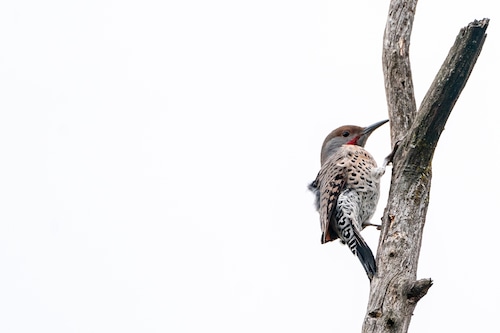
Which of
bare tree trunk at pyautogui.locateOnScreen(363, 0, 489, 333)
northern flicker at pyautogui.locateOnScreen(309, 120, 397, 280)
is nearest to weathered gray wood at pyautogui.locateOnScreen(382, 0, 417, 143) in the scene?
bare tree trunk at pyautogui.locateOnScreen(363, 0, 489, 333)

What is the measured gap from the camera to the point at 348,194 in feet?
18.7

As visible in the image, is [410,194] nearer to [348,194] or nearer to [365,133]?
[348,194]

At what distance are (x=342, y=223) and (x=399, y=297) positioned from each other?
199 cm

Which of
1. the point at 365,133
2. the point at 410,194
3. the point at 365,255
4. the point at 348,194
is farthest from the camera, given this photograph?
the point at 365,133

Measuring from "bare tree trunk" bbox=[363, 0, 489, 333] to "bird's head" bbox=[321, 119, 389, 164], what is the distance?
2348mm

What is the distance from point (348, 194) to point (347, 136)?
1.26 m

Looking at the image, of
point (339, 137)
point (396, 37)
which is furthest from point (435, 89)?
point (339, 137)

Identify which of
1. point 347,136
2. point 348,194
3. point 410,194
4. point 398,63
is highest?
point 347,136

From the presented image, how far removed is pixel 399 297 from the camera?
3533 millimetres

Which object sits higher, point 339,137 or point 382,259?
point 339,137

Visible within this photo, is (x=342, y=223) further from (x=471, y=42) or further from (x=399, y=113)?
(x=471, y=42)

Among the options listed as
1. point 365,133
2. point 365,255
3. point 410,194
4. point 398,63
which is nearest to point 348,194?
point 365,255

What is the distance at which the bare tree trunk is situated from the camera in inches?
138

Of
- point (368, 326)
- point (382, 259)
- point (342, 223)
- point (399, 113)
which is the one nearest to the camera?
point (368, 326)
